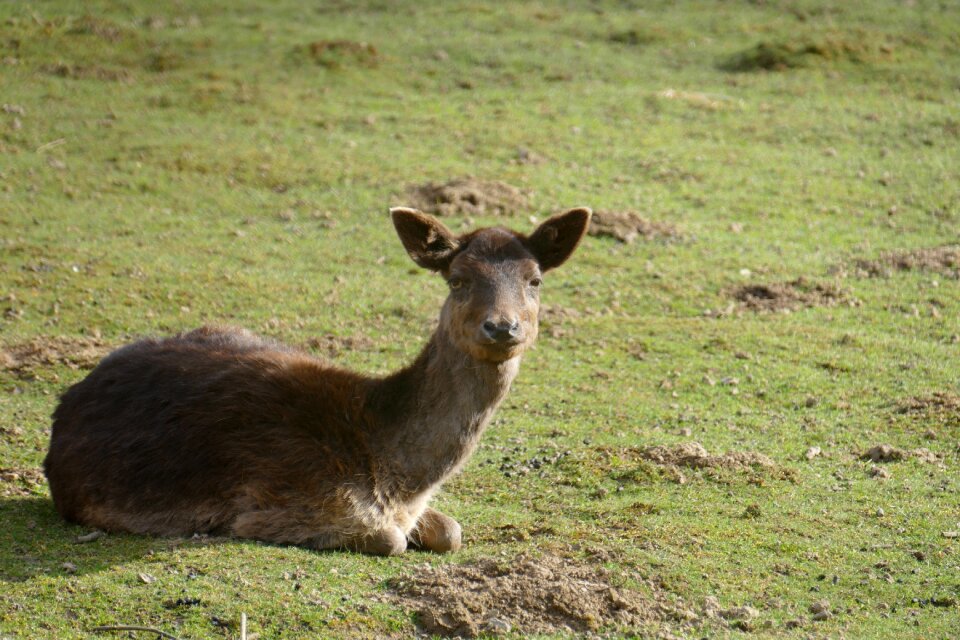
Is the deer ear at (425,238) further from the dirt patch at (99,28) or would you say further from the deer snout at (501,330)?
the dirt patch at (99,28)

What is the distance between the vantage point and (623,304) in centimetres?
1555

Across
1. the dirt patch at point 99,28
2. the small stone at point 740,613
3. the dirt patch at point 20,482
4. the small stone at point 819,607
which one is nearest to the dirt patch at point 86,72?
the dirt patch at point 99,28

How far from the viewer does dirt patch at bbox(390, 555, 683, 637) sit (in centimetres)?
751

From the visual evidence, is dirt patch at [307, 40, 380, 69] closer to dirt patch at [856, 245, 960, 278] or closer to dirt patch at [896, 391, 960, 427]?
dirt patch at [856, 245, 960, 278]

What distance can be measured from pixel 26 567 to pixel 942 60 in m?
21.8

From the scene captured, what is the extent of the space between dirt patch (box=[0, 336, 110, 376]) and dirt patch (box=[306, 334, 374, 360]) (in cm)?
215

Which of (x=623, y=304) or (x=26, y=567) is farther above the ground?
(x=26, y=567)

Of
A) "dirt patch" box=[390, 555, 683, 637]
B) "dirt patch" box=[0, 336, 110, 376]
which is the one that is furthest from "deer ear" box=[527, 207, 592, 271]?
"dirt patch" box=[0, 336, 110, 376]

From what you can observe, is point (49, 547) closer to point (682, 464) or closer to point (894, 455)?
point (682, 464)

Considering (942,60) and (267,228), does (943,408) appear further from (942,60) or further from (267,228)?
(942,60)

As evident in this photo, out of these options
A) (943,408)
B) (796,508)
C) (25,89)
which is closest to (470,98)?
(25,89)

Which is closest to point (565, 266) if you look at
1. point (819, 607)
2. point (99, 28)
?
point (819, 607)

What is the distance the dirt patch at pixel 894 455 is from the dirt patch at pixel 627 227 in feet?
21.3

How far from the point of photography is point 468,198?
1781 cm
